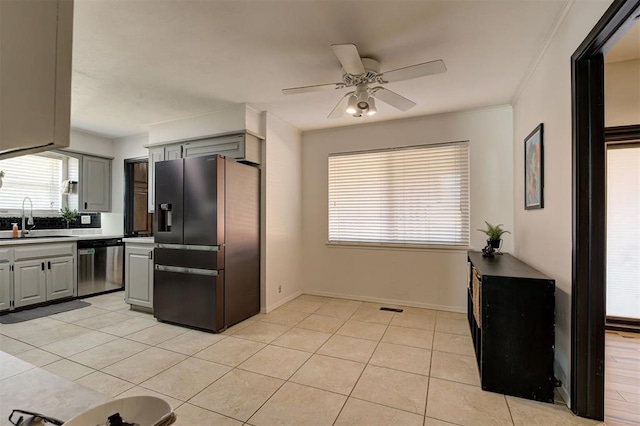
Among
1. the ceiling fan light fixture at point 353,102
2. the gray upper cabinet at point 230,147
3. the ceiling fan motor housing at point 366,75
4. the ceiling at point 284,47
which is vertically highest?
the ceiling at point 284,47

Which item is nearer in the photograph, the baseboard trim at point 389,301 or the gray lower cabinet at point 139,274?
the gray lower cabinet at point 139,274

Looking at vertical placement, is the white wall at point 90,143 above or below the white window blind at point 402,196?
above

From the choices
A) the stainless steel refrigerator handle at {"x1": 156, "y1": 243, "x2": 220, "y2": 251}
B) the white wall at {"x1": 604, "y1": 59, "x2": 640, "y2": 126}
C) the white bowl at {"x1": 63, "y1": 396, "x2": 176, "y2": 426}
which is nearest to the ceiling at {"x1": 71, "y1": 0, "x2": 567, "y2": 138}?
the white wall at {"x1": 604, "y1": 59, "x2": 640, "y2": 126}

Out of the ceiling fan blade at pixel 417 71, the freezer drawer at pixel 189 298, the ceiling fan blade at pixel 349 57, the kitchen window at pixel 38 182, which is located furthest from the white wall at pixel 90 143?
the ceiling fan blade at pixel 417 71

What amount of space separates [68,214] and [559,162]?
661 centimetres

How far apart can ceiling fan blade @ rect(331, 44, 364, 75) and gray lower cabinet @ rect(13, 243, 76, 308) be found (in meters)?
4.68

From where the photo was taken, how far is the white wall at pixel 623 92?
3.03 m

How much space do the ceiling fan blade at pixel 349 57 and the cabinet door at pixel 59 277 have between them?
4.78 meters

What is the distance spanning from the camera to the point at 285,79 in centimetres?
306

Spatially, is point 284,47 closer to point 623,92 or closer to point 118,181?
point 623,92

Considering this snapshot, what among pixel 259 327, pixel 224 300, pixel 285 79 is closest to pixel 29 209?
pixel 224 300

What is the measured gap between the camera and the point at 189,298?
11.1 ft

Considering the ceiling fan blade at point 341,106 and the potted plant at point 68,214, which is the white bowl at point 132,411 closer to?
the ceiling fan blade at point 341,106

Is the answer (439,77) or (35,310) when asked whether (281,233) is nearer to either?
(439,77)
